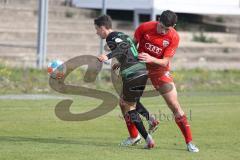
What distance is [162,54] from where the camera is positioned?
40.9 ft

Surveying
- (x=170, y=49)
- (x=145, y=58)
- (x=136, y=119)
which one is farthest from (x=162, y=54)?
(x=136, y=119)

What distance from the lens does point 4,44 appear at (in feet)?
84.1

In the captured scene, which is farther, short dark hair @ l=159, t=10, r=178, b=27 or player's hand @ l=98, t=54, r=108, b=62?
short dark hair @ l=159, t=10, r=178, b=27

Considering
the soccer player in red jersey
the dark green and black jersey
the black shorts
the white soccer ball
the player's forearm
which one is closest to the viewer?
the player's forearm

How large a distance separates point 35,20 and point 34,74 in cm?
714

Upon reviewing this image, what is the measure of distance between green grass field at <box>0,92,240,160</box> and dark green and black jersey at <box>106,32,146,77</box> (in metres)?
1.24

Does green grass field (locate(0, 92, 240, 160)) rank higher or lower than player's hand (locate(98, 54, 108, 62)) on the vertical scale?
lower

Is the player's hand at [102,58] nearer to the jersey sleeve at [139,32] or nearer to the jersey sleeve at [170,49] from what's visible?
the jersey sleeve at [139,32]

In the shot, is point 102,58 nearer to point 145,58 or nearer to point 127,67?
point 145,58

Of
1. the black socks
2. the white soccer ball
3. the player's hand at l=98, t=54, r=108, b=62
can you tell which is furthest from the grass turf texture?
the player's hand at l=98, t=54, r=108, b=62

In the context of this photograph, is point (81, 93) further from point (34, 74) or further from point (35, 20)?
point (35, 20)

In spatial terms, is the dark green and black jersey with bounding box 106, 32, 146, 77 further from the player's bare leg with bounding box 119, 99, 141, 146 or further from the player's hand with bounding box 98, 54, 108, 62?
the player's bare leg with bounding box 119, 99, 141, 146

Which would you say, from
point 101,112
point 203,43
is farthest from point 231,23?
point 101,112

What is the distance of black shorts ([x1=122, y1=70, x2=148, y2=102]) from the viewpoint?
12.6 meters
